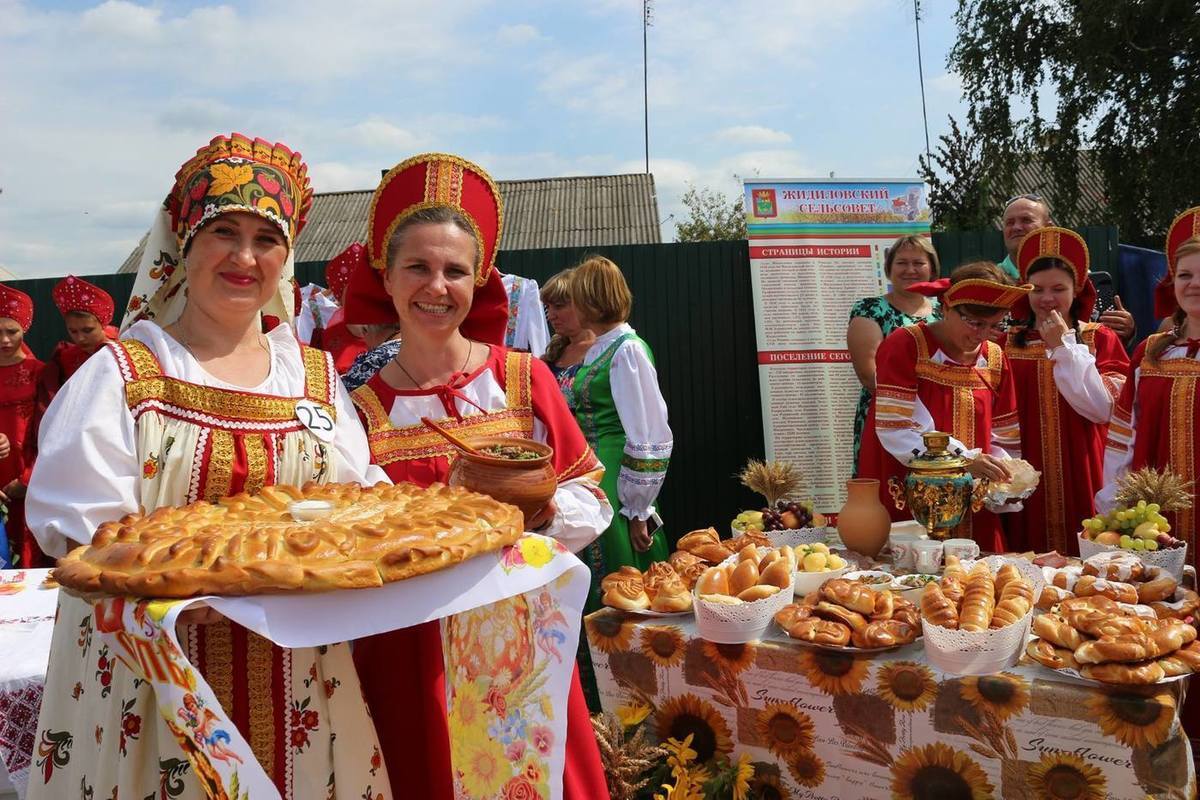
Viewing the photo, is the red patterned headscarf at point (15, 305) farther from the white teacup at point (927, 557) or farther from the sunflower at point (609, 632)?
the white teacup at point (927, 557)

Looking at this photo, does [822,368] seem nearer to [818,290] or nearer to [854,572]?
[818,290]

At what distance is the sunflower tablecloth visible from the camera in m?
2.08

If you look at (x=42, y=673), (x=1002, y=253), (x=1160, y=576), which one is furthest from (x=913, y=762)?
(x=1002, y=253)

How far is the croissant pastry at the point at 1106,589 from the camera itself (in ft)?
8.39

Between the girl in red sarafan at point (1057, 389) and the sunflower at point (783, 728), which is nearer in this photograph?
the sunflower at point (783, 728)

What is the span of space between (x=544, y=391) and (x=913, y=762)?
4.49ft

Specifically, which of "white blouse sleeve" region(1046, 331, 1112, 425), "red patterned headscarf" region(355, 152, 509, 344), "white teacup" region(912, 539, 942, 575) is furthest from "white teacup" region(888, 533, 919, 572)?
"red patterned headscarf" region(355, 152, 509, 344)

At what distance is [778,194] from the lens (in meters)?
6.54

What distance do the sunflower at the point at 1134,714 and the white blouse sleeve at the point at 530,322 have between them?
4582 millimetres

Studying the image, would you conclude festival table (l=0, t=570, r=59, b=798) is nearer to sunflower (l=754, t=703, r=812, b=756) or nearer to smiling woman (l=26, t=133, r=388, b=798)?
smiling woman (l=26, t=133, r=388, b=798)

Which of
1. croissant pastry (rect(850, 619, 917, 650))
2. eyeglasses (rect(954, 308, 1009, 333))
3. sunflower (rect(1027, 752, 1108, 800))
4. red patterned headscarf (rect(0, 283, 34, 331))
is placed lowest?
sunflower (rect(1027, 752, 1108, 800))

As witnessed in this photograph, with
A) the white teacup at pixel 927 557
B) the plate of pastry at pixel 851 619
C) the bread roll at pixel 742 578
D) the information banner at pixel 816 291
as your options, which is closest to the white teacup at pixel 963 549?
the white teacup at pixel 927 557

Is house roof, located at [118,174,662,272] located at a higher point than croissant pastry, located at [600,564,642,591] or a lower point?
higher

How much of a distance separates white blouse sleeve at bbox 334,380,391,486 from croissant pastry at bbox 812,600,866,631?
1280 millimetres
